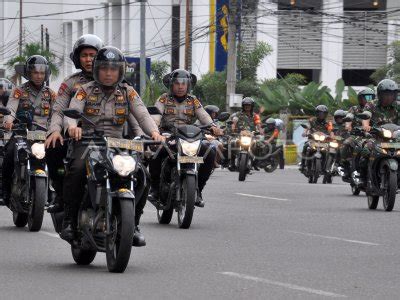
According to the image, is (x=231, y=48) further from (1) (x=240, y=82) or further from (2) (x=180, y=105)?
(2) (x=180, y=105)

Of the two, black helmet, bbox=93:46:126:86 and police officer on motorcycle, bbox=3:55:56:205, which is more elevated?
black helmet, bbox=93:46:126:86

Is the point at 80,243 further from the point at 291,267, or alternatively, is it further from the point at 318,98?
the point at 318,98

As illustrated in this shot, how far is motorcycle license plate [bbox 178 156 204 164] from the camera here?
590 inches

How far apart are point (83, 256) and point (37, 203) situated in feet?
10.4

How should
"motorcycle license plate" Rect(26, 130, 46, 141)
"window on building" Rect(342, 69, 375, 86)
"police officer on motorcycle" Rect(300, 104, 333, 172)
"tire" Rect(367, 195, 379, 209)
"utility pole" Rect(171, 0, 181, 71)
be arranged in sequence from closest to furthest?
"motorcycle license plate" Rect(26, 130, 46, 141)
"tire" Rect(367, 195, 379, 209)
"police officer on motorcycle" Rect(300, 104, 333, 172)
"window on building" Rect(342, 69, 375, 86)
"utility pole" Rect(171, 0, 181, 71)

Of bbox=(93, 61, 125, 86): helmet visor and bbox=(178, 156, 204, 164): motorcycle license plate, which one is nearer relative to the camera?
bbox=(93, 61, 125, 86): helmet visor

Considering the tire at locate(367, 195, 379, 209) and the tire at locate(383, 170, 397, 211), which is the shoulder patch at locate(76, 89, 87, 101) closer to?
the tire at locate(383, 170, 397, 211)

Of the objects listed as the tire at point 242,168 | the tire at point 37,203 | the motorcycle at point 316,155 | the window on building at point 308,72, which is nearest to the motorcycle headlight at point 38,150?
the tire at point 37,203

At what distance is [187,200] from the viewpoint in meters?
14.8

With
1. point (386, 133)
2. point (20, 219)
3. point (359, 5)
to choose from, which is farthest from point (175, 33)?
point (20, 219)

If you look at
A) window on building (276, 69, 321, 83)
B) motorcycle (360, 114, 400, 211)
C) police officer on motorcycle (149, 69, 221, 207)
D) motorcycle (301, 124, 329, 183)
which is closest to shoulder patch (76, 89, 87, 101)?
police officer on motorcycle (149, 69, 221, 207)

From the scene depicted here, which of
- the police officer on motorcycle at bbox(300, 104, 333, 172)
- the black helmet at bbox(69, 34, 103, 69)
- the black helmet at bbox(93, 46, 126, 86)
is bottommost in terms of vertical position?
the police officer on motorcycle at bbox(300, 104, 333, 172)

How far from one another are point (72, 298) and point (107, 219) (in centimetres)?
120

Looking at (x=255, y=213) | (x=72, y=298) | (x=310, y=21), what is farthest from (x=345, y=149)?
(x=310, y=21)
